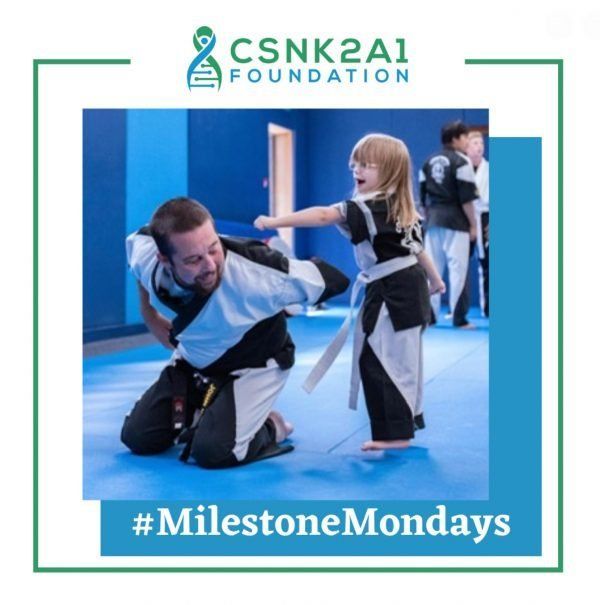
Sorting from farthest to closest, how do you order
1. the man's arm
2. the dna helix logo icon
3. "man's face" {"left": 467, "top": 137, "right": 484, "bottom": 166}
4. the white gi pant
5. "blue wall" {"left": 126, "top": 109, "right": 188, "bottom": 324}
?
"man's face" {"left": 467, "top": 137, "right": 484, "bottom": 166} → the white gi pant → "blue wall" {"left": 126, "top": 109, "right": 188, "bottom": 324} → the man's arm → the dna helix logo icon

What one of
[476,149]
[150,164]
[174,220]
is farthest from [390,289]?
[476,149]

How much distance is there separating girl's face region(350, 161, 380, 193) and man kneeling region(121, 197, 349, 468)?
0.28 meters

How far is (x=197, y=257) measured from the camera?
1657mm

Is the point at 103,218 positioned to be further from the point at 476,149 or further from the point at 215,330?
the point at 476,149

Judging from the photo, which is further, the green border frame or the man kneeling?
the man kneeling

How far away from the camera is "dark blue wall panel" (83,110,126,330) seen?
3.97 meters

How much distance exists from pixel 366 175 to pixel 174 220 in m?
0.59

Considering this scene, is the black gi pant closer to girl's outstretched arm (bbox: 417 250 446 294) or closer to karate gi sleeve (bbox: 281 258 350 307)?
karate gi sleeve (bbox: 281 258 350 307)

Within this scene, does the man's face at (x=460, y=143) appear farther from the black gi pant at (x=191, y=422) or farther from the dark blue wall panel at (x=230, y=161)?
the black gi pant at (x=191, y=422)

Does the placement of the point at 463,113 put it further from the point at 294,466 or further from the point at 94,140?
the point at 294,466

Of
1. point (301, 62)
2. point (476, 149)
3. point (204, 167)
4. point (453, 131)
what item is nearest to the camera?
point (301, 62)

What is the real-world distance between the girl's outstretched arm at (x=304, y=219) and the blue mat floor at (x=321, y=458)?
58 cm

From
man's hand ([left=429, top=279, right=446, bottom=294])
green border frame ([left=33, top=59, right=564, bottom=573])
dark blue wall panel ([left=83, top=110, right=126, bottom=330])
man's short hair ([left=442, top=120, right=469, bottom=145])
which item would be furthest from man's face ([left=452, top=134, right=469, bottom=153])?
green border frame ([left=33, top=59, right=564, bottom=573])
